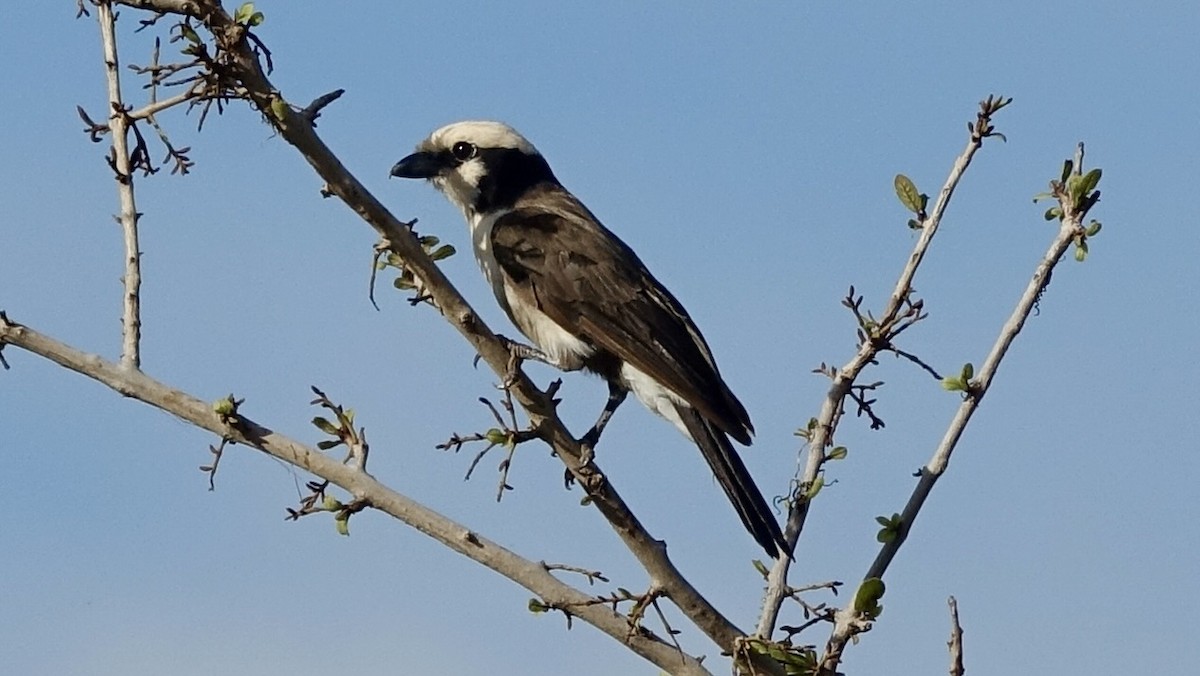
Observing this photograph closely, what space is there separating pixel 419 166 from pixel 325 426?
3.73 metres

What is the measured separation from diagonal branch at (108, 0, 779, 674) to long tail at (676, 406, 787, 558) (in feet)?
3.03

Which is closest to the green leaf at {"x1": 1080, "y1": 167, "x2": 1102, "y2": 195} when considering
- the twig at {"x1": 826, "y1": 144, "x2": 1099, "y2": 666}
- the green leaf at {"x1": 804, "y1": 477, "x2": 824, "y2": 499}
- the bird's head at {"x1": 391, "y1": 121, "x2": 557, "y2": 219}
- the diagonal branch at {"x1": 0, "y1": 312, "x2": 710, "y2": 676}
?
the twig at {"x1": 826, "y1": 144, "x2": 1099, "y2": 666}

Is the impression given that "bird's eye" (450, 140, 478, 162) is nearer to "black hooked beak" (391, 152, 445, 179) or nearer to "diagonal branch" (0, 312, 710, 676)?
"black hooked beak" (391, 152, 445, 179)

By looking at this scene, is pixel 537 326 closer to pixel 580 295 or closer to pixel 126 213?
pixel 580 295

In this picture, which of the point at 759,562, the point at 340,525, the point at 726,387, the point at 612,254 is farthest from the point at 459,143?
the point at 340,525

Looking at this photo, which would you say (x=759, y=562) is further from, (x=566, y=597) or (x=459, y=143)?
(x=459, y=143)

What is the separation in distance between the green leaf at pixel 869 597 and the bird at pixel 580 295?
1.24 metres

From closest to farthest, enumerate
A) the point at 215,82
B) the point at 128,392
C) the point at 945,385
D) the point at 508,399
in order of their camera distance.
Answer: the point at 215,82, the point at 128,392, the point at 508,399, the point at 945,385

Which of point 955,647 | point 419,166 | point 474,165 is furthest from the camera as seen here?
point 474,165

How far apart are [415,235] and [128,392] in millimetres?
830

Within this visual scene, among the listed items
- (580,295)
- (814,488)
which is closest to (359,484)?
(814,488)

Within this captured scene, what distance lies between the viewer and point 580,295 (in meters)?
6.91

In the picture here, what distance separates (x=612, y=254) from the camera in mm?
7328

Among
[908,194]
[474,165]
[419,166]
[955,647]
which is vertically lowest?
[955,647]
